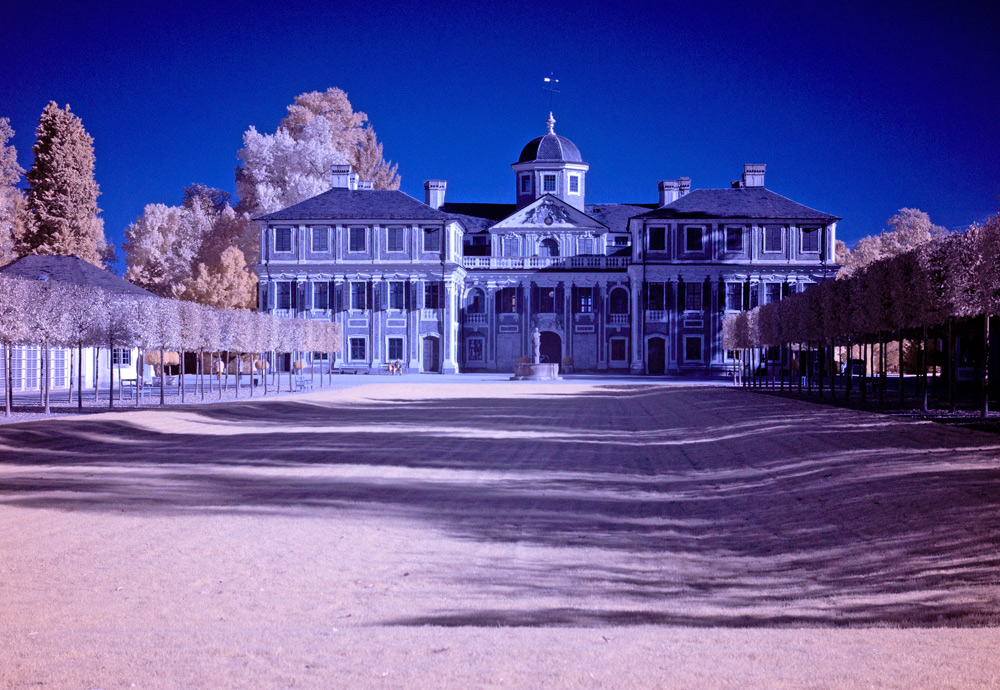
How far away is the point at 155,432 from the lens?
22.3m

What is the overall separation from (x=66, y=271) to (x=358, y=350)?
2143cm

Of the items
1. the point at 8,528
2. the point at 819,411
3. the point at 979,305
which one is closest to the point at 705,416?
the point at 819,411

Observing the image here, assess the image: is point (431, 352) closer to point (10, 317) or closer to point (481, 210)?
point (481, 210)

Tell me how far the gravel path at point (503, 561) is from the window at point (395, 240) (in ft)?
151

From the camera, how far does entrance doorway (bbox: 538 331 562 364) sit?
68375 millimetres

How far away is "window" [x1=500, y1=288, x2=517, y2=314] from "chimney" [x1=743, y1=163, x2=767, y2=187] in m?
18.2

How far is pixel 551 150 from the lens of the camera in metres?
72.8

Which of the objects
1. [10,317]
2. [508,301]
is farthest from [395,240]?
[10,317]

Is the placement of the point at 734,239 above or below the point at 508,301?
above

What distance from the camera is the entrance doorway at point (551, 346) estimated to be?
68375mm

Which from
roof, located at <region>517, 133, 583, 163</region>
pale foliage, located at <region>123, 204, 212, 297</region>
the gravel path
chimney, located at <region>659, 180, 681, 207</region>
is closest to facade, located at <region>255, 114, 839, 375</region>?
chimney, located at <region>659, 180, 681, 207</region>

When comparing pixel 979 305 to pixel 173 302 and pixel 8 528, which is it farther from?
pixel 173 302

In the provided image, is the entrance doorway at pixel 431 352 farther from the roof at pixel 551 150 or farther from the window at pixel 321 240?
the roof at pixel 551 150

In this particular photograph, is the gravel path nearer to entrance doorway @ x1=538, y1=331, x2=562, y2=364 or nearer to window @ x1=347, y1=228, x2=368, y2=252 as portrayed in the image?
window @ x1=347, y1=228, x2=368, y2=252
